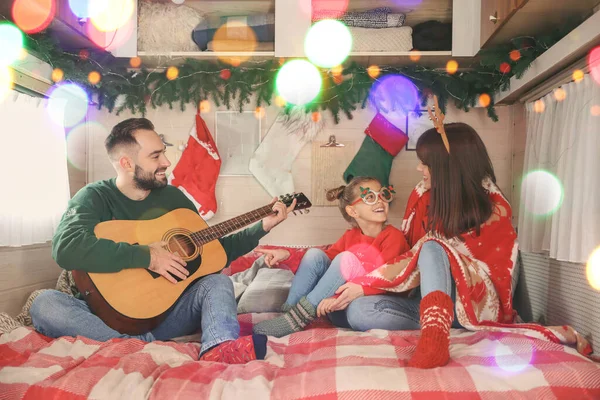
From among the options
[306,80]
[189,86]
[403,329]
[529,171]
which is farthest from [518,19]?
[189,86]

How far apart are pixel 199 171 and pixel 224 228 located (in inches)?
42.6

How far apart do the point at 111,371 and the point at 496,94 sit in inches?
102

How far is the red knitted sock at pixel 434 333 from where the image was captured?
5.00ft

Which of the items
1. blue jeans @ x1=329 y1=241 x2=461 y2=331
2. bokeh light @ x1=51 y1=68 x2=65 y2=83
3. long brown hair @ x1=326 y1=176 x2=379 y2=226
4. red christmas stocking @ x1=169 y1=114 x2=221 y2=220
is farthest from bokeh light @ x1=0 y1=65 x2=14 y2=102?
blue jeans @ x1=329 y1=241 x2=461 y2=331

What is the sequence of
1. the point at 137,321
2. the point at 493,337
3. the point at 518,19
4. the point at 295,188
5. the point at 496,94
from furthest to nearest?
the point at 295,188 → the point at 496,94 → the point at 518,19 → the point at 137,321 → the point at 493,337

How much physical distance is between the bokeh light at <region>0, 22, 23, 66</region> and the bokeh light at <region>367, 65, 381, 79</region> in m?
1.89

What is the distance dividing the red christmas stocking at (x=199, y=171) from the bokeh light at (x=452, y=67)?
1.54m

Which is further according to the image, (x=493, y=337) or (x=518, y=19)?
(x=518, y=19)

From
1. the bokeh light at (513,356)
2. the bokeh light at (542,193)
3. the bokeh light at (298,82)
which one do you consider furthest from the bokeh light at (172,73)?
the bokeh light at (513,356)

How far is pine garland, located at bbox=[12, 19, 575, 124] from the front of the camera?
308 centimetres

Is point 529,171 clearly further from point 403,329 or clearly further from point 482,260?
point 403,329

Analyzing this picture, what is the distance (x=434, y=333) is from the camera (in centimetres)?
157

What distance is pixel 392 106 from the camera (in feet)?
10.5

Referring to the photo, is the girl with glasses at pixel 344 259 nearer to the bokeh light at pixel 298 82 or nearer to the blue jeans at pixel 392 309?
the blue jeans at pixel 392 309
